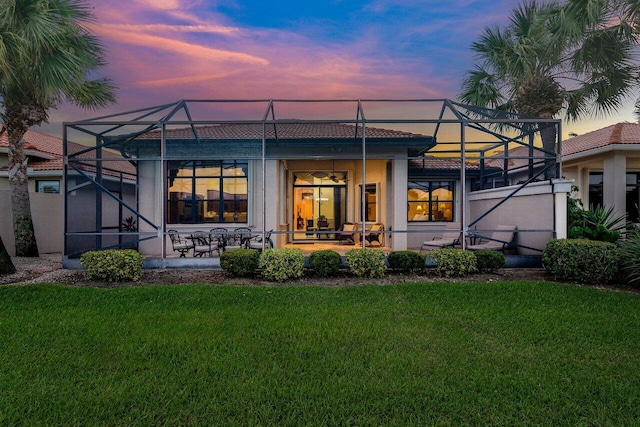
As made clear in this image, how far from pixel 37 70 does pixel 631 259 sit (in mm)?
14178

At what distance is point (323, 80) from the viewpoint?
14.5 metres

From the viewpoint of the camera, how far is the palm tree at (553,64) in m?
10.7

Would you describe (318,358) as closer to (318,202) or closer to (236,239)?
(236,239)

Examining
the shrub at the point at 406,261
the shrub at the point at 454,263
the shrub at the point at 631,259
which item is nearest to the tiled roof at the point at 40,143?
the shrub at the point at 406,261

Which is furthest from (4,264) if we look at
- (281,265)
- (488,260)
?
(488,260)

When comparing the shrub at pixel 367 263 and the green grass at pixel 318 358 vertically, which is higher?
the shrub at pixel 367 263

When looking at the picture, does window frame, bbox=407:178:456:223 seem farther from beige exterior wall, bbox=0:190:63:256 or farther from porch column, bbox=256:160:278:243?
beige exterior wall, bbox=0:190:63:256

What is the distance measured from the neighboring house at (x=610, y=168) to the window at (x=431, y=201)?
16.1 feet

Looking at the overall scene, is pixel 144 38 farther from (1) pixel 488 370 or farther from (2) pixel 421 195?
(1) pixel 488 370

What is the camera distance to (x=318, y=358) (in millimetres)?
3941

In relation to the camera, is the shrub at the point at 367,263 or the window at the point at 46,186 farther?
the window at the point at 46,186

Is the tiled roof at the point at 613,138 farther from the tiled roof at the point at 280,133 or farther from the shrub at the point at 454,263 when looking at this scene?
the shrub at the point at 454,263

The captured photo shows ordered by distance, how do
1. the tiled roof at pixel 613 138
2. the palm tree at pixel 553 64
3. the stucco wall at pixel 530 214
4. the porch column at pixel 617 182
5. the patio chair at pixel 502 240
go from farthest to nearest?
the porch column at pixel 617 182 → the tiled roof at pixel 613 138 → the palm tree at pixel 553 64 → the patio chair at pixel 502 240 → the stucco wall at pixel 530 214

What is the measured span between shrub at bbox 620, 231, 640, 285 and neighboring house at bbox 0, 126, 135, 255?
13.0m
